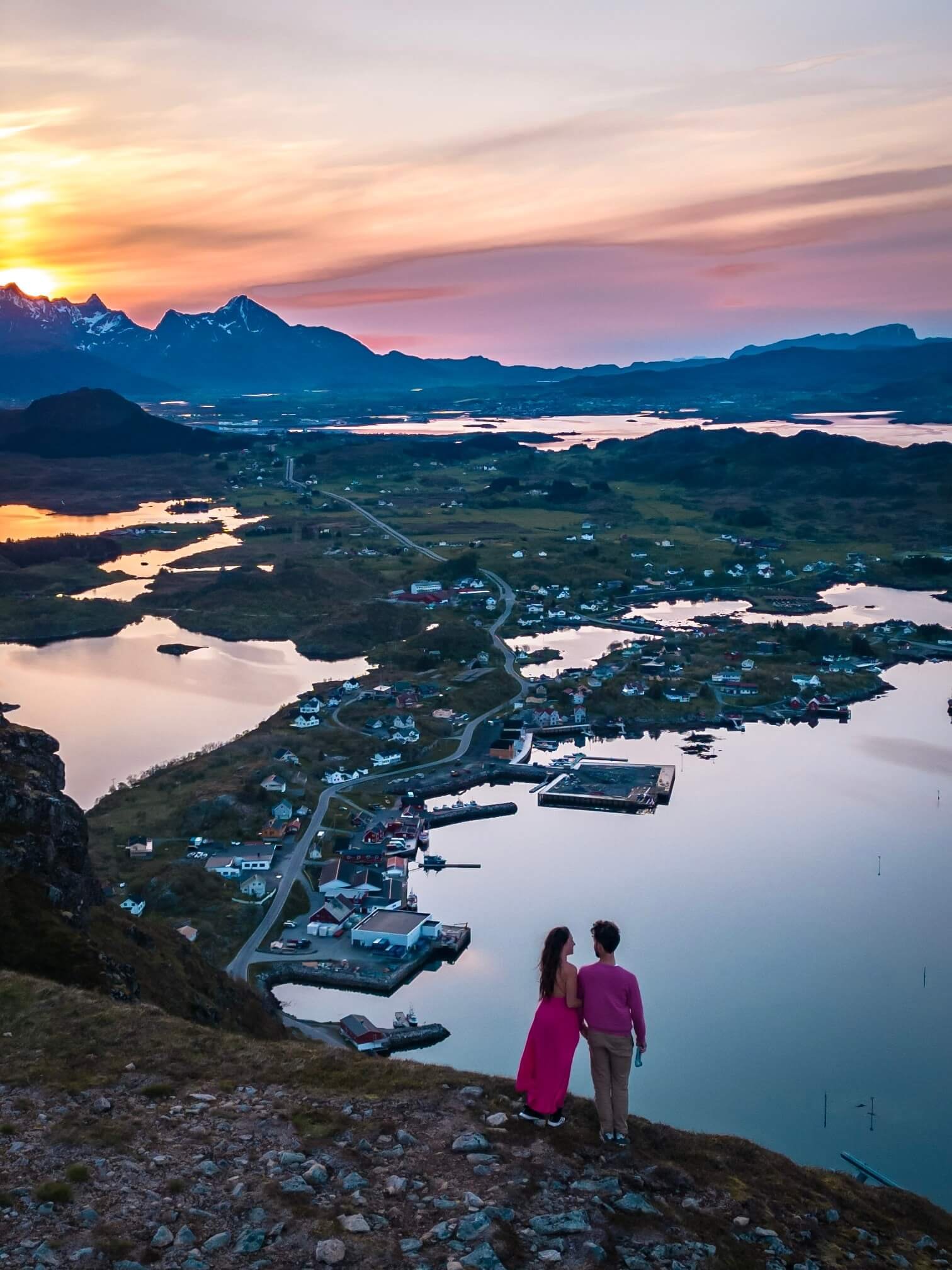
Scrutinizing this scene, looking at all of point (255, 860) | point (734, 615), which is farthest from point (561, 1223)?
point (734, 615)

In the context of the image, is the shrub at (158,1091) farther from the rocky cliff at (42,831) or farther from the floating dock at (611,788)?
the floating dock at (611,788)

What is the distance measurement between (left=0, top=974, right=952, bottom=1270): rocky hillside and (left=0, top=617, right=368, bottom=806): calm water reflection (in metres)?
22.4

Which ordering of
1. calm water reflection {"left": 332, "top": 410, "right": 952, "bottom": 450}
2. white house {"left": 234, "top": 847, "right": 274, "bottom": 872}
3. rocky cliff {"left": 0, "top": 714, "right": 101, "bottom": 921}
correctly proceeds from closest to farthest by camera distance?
rocky cliff {"left": 0, "top": 714, "right": 101, "bottom": 921}
white house {"left": 234, "top": 847, "right": 274, "bottom": 872}
calm water reflection {"left": 332, "top": 410, "right": 952, "bottom": 450}

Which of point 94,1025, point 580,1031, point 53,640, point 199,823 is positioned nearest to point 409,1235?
point 580,1031

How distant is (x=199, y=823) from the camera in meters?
25.6

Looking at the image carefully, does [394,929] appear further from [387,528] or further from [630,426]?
[630,426]

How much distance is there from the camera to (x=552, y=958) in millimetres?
5805

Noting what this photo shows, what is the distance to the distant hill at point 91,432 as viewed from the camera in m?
115

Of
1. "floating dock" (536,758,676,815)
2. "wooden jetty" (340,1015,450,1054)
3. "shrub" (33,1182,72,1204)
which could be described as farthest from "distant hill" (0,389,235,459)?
"shrub" (33,1182,72,1204)

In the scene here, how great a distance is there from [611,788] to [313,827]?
812cm

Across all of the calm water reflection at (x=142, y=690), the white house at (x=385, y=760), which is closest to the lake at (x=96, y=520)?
the calm water reflection at (x=142, y=690)

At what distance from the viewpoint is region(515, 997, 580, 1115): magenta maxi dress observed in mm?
5844

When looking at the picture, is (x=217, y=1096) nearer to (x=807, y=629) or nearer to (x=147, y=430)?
(x=807, y=629)

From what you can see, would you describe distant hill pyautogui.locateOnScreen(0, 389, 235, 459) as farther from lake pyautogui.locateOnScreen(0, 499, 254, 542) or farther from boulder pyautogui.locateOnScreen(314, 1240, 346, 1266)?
boulder pyautogui.locateOnScreen(314, 1240, 346, 1266)
